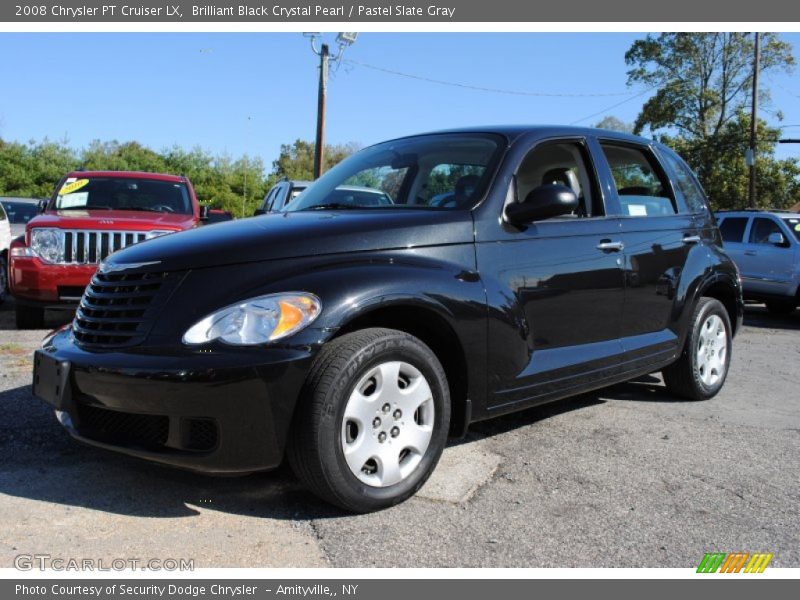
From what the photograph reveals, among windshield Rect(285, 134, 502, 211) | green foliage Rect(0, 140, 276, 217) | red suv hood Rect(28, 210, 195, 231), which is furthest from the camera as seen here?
green foliage Rect(0, 140, 276, 217)

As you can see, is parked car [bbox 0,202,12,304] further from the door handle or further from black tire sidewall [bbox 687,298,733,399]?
black tire sidewall [bbox 687,298,733,399]

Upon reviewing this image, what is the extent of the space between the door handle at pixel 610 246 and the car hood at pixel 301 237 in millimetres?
1013

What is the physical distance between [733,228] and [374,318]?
11.6 meters

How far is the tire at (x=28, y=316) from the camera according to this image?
293 inches

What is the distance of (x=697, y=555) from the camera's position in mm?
2682

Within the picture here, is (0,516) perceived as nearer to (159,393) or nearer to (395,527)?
(159,393)

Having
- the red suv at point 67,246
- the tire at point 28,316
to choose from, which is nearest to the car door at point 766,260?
the red suv at point 67,246

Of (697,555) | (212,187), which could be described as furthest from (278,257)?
(212,187)

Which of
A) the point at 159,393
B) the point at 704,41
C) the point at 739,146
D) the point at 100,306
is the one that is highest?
the point at 704,41

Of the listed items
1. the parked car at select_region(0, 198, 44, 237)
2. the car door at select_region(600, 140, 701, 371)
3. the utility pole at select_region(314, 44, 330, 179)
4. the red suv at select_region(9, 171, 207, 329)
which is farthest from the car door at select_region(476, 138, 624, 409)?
the utility pole at select_region(314, 44, 330, 179)

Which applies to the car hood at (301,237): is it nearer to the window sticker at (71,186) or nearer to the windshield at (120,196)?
the windshield at (120,196)

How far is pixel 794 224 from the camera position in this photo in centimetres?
1212

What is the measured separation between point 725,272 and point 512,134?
2274 millimetres

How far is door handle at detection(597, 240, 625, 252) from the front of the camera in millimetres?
4078
